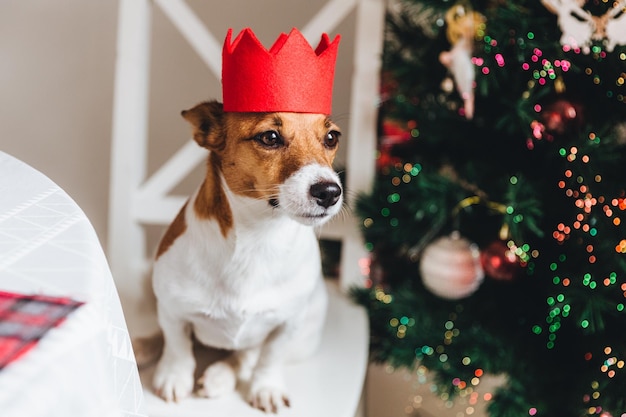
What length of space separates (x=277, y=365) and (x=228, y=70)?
453 mm

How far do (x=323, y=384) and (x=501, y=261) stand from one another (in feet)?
1.27

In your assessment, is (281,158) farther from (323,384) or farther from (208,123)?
(323,384)

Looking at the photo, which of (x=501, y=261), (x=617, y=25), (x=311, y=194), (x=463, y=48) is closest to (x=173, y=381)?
(x=311, y=194)

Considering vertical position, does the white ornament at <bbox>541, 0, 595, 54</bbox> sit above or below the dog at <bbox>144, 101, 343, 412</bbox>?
above

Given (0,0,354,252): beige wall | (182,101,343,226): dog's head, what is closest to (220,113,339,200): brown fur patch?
(182,101,343,226): dog's head

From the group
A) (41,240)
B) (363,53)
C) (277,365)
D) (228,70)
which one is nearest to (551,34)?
(363,53)

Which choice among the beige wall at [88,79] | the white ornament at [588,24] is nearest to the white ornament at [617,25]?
the white ornament at [588,24]

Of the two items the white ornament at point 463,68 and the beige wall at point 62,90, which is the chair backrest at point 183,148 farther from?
the beige wall at point 62,90

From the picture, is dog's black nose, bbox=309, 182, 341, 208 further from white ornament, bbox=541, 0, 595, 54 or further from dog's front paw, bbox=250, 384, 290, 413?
white ornament, bbox=541, 0, 595, 54

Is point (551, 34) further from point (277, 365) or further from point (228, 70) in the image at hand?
point (277, 365)

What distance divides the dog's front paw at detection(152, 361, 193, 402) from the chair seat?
1 centimetres

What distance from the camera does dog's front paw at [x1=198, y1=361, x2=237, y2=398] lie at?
34.8 inches

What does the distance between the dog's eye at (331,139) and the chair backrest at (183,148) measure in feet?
0.86

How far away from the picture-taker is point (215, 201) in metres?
0.85
